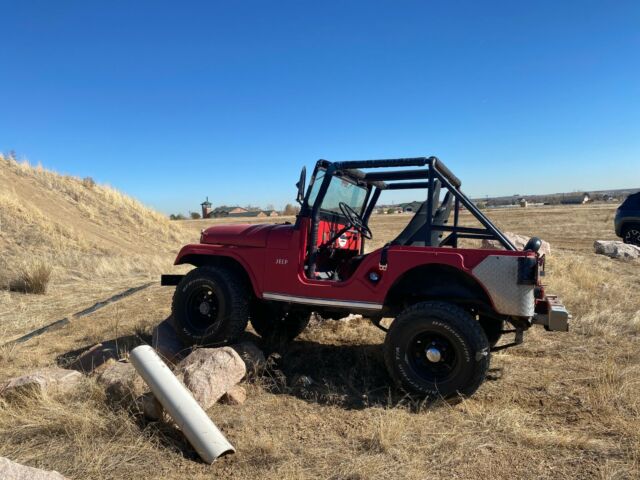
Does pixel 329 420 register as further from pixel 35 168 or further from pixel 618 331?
pixel 35 168

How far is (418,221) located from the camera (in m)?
4.81

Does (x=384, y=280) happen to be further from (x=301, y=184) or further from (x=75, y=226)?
(x=75, y=226)

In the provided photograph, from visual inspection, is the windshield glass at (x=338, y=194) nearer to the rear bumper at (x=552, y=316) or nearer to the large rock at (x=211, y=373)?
the large rock at (x=211, y=373)

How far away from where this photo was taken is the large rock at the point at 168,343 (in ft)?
16.6

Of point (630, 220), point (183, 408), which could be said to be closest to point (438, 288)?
point (183, 408)

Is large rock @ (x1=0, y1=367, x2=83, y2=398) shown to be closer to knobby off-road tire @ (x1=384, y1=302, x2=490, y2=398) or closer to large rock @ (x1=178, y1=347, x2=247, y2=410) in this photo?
large rock @ (x1=178, y1=347, x2=247, y2=410)

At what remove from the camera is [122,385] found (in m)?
4.02

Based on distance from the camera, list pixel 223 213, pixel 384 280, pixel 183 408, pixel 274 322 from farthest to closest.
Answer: pixel 223 213
pixel 274 322
pixel 384 280
pixel 183 408

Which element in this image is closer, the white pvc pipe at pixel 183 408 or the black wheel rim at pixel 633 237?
the white pvc pipe at pixel 183 408

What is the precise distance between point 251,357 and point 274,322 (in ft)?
3.58

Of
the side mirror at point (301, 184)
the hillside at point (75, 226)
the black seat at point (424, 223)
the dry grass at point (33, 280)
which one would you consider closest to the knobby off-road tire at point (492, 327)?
the black seat at point (424, 223)

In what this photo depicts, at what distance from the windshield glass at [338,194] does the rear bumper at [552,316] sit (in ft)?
7.16

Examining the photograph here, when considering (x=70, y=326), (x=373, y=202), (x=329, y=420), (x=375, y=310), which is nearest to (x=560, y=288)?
(x=373, y=202)

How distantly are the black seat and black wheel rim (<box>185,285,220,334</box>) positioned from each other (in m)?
2.03
